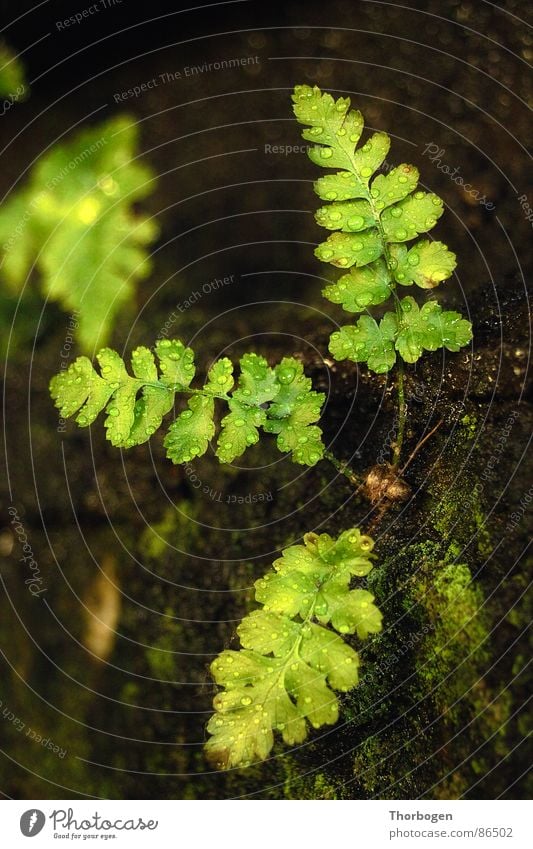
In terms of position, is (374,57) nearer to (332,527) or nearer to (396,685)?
(332,527)

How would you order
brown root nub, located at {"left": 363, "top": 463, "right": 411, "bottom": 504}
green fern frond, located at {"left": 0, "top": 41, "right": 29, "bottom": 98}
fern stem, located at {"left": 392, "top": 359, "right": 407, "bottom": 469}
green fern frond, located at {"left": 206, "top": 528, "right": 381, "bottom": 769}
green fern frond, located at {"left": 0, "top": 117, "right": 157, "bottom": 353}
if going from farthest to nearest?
green fern frond, located at {"left": 0, "top": 41, "right": 29, "bottom": 98} → green fern frond, located at {"left": 0, "top": 117, "right": 157, "bottom": 353} → brown root nub, located at {"left": 363, "top": 463, "right": 411, "bottom": 504} → fern stem, located at {"left": 392, "top": 359, "right": 407, "bottom": 469} → green fern frond, located at {"left": 206, "top": 528, "right": 381, "bottom": 769}

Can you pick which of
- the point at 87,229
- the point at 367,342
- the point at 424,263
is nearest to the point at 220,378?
the point at 367,342

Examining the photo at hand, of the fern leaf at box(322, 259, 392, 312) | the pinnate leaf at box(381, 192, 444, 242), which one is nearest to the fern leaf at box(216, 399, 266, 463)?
the fern leaf at box(322, 259, 392, 312)

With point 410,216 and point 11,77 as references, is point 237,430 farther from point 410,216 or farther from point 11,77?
point 11,77

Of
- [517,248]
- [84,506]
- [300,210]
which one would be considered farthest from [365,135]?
[84,506]

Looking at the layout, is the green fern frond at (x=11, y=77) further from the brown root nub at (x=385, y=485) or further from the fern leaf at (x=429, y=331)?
the brown root nub at (x=385, y=485)

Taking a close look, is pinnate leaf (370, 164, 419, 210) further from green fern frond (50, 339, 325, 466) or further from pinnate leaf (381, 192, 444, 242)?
green fern frond (50, 339, 325, 466)
